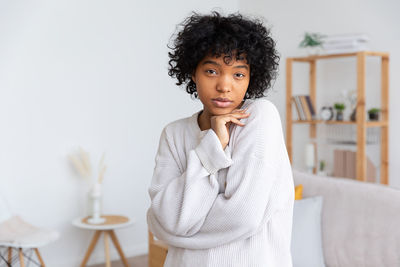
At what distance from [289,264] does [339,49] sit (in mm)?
2566

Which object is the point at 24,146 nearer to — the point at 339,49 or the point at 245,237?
the point at 339,49

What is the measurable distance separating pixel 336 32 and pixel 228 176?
294cm

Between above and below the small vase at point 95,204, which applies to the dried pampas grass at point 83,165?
above

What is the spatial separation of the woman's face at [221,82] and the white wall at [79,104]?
2551 mm

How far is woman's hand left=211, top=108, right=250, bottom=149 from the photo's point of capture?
113 centimetres

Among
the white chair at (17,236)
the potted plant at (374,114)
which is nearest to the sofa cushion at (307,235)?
the potted plant at (374,114)

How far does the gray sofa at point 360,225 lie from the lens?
215 cm

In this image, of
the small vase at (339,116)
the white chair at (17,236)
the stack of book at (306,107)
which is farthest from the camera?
the stack of book at (306,107)

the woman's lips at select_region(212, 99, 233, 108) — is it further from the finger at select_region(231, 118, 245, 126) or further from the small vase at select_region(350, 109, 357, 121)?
the small vase at select_region(350, 109, 357, 121)

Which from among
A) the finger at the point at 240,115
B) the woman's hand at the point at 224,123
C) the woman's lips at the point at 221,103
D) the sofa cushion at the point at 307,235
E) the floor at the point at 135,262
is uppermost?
the woman's lips at the point at 221,103

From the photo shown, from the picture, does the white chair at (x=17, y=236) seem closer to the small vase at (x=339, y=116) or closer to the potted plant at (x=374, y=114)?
the small vase at (x=339, y=116)

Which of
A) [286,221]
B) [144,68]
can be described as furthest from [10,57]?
[286,221]

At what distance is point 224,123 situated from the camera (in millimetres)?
1126

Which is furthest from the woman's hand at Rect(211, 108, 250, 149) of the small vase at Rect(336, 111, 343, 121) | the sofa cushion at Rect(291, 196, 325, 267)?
the small vase at Rect(336, 111, 343, 121)
